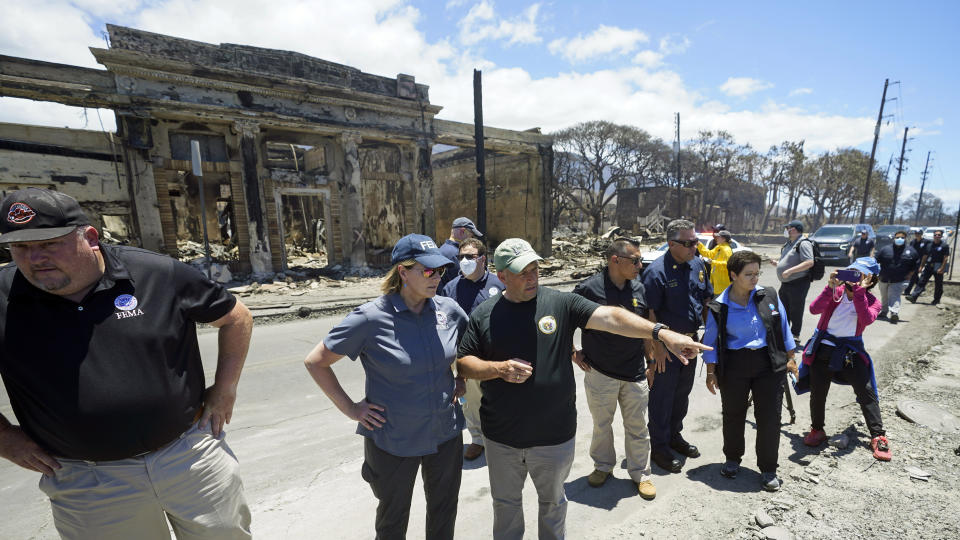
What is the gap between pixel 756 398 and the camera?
3256 millimetres

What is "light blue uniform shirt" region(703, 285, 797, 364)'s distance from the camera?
10.5ft

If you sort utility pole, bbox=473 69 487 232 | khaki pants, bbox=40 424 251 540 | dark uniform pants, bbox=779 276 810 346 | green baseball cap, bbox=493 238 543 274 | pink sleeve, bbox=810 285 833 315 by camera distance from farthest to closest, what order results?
1. utility pole, bbox=473 69 487 232
2. dark uniform pants, bbox=779 276 810 346
3. pink sleeve, bbox=810 285 833 315
4. green baseball cap, bbox=493 238 543 274
5. khaki pants, bbox=40 424 251 540

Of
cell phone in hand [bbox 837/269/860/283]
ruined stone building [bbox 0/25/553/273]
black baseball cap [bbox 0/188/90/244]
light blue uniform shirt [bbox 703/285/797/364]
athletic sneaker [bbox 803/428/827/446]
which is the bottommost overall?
athletic sneaker [bbox 803/428/827/446]

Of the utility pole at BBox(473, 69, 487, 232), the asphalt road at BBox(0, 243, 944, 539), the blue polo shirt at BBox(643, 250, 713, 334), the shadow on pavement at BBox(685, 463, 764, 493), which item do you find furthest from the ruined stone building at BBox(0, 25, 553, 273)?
the shadow on pavement at BBox(685, 463, 764, 493)

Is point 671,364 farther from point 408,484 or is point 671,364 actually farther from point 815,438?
point 408,484

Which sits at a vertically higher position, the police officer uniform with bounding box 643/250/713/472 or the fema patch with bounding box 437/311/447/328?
the fema patch with bounding box 437/311/447/328

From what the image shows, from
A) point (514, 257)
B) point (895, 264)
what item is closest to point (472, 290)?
point (514, 257)

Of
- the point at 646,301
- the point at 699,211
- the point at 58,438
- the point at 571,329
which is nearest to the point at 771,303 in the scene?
the point at 646,301

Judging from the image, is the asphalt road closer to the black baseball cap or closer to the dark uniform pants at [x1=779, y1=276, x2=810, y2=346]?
the black baseball cap

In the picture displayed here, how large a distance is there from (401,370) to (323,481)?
6.22 ft

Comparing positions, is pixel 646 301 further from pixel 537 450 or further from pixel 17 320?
pixel 17 320

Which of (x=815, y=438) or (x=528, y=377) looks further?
(x=815, y=438)

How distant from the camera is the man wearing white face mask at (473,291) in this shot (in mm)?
3660

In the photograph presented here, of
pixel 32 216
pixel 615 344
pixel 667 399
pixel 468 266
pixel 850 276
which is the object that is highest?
pixel 32 216
